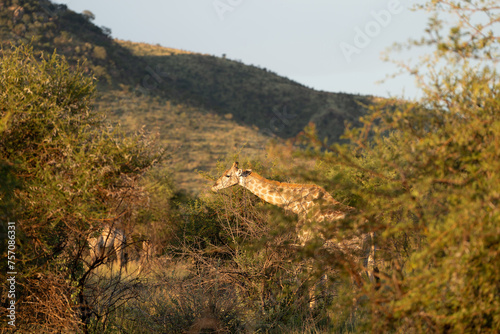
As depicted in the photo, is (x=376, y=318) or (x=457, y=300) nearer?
(x=457, y=300)

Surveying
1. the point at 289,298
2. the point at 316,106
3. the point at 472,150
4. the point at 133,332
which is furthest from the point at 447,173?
the point at 316,106

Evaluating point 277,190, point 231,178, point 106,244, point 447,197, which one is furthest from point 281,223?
point 106,244

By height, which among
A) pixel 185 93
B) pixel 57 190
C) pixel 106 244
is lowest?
pixel 106 244

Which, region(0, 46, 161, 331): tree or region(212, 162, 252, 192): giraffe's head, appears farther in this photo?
region(212, 162, 252, 192): giraffe's head

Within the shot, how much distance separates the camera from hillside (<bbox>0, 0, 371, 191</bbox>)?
3993cm

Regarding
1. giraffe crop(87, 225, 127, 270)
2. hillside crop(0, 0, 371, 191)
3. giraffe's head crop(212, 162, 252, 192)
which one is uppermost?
hillside crop(0, 0, 371, 191)

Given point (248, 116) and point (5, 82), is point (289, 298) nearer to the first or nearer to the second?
point (5, 82)

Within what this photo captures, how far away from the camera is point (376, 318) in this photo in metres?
3.75

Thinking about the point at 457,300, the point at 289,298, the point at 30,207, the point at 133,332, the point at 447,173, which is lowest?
the point at 133,332

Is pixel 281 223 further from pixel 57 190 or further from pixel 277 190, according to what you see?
pixel 277 190

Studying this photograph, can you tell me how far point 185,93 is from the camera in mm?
51031

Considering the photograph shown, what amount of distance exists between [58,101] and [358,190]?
4668 mm

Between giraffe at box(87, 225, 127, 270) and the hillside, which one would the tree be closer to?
giraffe at box(87, 225, 127, 270)

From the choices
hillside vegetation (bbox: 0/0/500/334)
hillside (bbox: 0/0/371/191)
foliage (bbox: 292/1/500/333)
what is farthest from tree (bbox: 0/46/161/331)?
hillside (bbox: 0/0/371/191)
